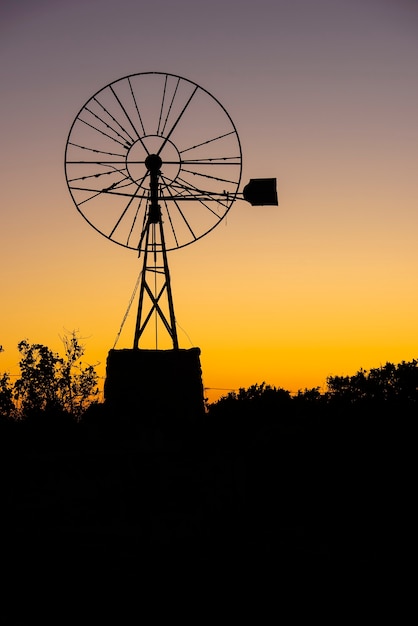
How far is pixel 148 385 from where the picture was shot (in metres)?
18.7

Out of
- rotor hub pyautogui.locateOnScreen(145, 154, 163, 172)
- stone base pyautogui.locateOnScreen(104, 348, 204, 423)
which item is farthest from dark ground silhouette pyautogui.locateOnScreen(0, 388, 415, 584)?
rotor hub pyautogui.locateOnScreen(145, 154, 163, 172)

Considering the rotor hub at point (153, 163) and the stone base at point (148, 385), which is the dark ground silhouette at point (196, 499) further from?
the rotor hub at point (153, 163)

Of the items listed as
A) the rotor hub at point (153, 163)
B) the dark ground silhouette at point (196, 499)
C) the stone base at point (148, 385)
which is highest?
the rotor hub at point (153, 163)

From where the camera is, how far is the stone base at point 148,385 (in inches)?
734

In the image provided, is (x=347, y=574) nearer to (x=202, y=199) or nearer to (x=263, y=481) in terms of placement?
(x=263, y=481)

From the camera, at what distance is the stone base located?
1866 cm

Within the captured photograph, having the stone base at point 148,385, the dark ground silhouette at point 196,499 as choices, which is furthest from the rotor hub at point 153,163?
the dark ground silhouette at point 196,499

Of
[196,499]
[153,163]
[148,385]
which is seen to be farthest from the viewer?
[153,163]

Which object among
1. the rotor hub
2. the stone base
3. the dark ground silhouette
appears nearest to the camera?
the dark ground silhouette

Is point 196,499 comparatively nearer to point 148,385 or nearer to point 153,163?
point 148,385

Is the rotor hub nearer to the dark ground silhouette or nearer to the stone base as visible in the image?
the stone base

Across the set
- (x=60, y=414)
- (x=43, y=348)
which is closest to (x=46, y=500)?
(x=60, y=414)

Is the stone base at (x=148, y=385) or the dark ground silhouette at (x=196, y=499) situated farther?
the stone base at (x=148, y=385)

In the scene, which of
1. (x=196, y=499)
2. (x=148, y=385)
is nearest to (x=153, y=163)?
(x=148, y=385)
